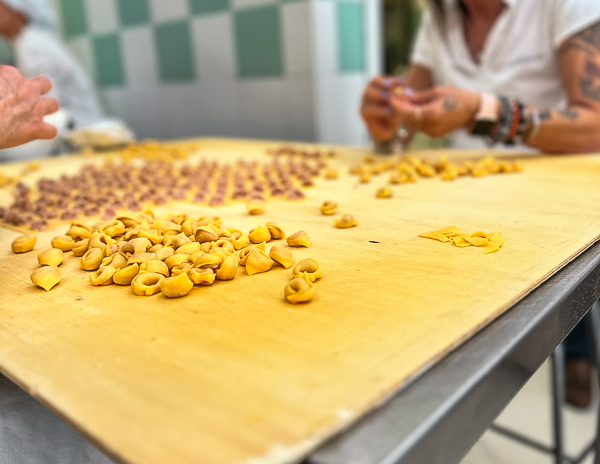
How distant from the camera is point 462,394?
42 cm

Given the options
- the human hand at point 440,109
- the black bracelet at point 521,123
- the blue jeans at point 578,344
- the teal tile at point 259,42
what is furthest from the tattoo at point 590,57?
the teal tile at point 259,42

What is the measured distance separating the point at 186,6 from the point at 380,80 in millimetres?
1605

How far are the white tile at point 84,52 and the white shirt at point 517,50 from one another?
8.18 feet

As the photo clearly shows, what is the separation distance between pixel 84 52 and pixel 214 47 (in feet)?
4.65

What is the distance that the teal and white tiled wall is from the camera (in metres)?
2.33

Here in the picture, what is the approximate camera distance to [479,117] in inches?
54.4

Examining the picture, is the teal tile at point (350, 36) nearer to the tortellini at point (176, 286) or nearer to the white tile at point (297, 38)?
the white tile at point (297, 38)

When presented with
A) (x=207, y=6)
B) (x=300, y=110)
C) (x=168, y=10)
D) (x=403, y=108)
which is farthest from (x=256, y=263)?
(x=168, y=10)

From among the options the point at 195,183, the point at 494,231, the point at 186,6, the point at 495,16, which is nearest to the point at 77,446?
the point at 494,231

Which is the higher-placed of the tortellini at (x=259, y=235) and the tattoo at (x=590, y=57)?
the tattoo at (x=590, y=57)

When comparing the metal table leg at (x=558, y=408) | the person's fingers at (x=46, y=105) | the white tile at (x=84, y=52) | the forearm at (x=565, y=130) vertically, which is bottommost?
the metal table leg at (x=558, y=408)

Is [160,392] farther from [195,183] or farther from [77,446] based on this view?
[195,183]

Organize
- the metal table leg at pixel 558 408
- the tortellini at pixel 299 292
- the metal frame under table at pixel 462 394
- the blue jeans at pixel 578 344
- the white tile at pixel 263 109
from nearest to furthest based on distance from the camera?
the metal frame under table at pixel 462 394 < the tortellini at pixel 299 292 < the metal table leg at pixel 558 408 < the blue jeans at pixel 578 344 < the white tile at pixel 263 109

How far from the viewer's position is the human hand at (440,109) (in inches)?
54.1
